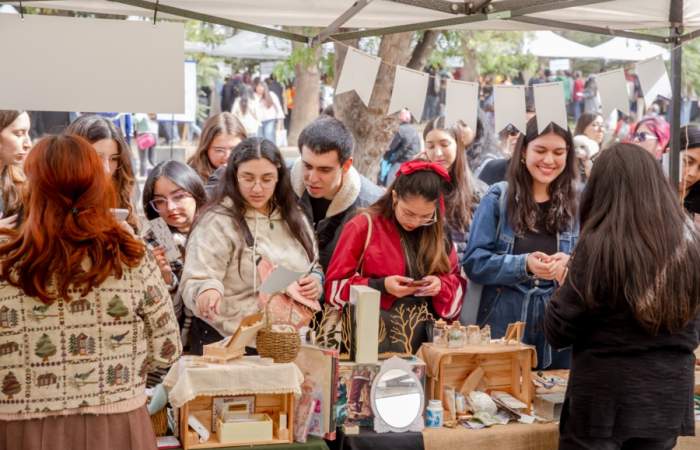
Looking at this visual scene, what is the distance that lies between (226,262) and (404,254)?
590mm

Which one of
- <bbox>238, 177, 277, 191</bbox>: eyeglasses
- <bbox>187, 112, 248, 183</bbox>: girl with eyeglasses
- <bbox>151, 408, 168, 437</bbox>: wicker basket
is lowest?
<bbox>151, 408, 168, 437</bbox>: wicker basket

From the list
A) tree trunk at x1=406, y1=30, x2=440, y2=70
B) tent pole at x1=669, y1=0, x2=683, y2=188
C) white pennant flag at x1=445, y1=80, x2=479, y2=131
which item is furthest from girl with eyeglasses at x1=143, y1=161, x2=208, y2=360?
tree trunk at x1=406, y1=30, x2=440, y2=70

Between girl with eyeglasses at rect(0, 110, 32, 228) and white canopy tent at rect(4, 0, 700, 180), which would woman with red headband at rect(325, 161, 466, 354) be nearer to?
white canopy tent at rect(4, 0, 700, 180)

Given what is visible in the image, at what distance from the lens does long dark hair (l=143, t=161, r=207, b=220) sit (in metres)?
3.38

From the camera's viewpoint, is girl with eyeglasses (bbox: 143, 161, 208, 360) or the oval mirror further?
girl with eyeglasses (bbox: 143, 161, 208, 360)

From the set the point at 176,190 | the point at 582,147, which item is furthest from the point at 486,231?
the point at 582,147

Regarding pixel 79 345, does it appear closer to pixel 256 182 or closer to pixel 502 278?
pixel 256 182

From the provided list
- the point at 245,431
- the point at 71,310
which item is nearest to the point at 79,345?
the point at 71,310

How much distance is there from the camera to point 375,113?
17.8 ft

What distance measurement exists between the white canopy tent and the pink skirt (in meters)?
1.56

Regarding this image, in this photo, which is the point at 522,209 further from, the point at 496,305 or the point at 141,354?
the point at 141,354

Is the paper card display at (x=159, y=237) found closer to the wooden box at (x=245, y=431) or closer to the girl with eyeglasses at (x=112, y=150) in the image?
the girl with eyeglasses at (x=112, y=150)

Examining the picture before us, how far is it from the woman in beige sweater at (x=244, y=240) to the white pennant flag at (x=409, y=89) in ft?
2.11

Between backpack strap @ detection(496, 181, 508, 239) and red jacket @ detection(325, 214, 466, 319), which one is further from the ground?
backpack strap @ detection(496, 181, 508, 239)
